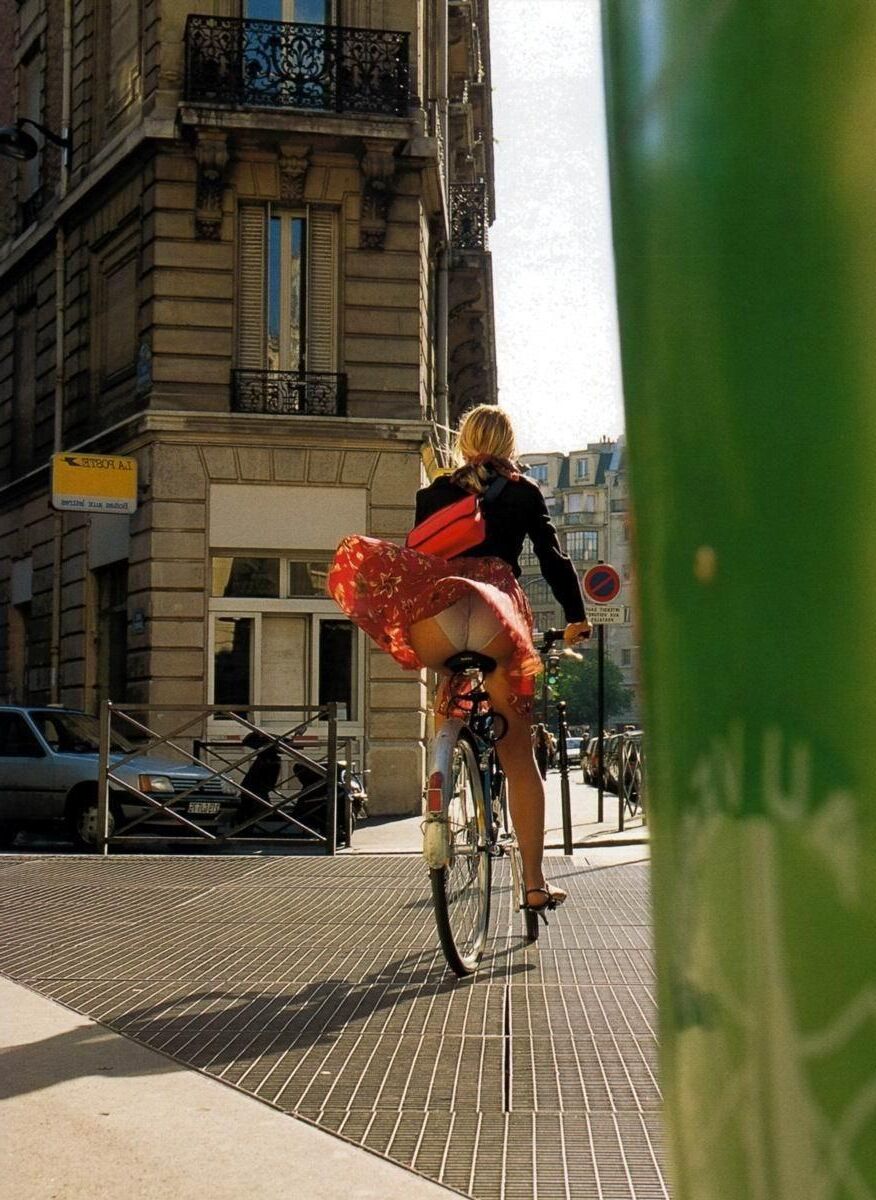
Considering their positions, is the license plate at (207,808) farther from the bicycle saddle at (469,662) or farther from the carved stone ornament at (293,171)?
the carved stone ornament at (293,171)

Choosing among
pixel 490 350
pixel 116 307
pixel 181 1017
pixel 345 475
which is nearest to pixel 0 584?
pixel 116 307

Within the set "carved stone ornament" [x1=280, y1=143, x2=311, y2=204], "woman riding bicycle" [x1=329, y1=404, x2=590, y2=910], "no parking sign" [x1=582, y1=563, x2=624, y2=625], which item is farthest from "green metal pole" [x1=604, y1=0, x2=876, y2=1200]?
"carved stone ornament" [x1=280, y1=143, x2=311, y2=204]

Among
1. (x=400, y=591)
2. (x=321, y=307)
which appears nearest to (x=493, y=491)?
(x=400, y=591)

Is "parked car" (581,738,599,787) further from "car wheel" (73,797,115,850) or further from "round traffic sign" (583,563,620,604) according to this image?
"car wheel" (73,797,115,850)

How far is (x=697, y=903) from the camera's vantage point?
52cm

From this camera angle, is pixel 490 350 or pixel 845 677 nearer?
pixel 845 677

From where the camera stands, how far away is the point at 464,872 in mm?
4359

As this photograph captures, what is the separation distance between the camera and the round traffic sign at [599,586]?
51.7 ft

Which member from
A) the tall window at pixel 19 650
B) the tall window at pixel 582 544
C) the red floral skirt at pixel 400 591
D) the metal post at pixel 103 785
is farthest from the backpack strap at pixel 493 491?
the tall window at pixel 582 544

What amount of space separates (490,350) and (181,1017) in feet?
99.5

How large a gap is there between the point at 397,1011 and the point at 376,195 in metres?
16.7

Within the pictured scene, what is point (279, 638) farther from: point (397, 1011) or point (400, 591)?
point (397, 1011)

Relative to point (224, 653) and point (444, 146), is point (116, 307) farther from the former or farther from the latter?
point (444, 146)

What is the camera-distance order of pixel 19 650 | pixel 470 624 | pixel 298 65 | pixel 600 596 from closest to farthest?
pixel 470 624
pixel 600 596
pixel 298 65
pixel 19 650
